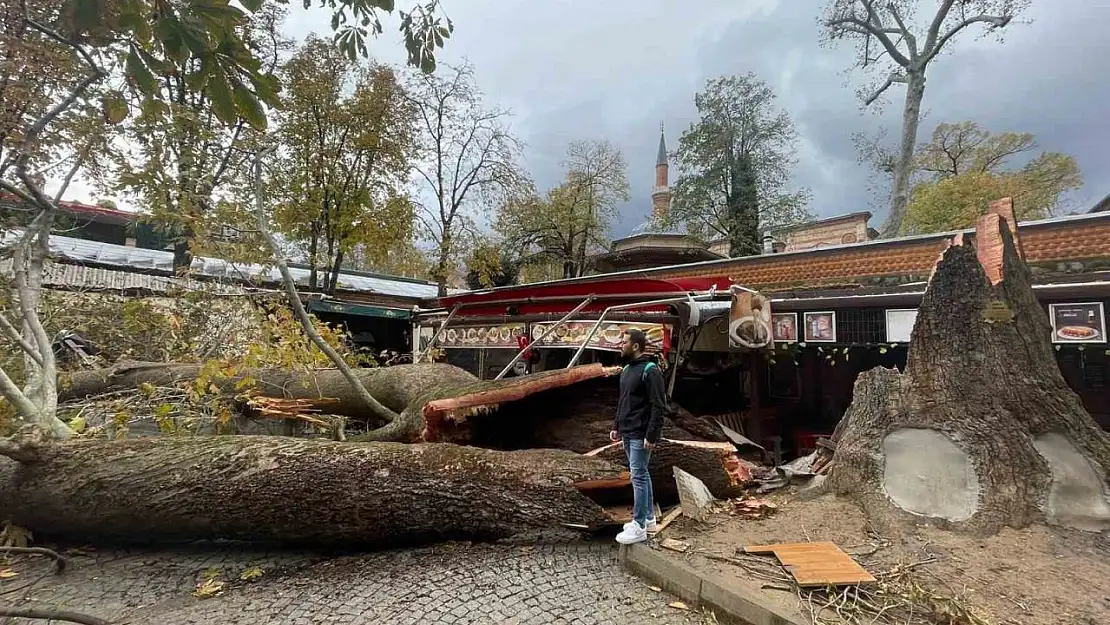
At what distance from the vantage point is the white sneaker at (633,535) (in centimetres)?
338

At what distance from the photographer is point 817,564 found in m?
A: 2.88

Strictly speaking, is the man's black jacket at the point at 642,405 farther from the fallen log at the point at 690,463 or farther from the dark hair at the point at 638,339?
the fallen log at the point at 690,463

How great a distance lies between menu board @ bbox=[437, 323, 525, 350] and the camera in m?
6.63

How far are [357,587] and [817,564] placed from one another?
8.93ft

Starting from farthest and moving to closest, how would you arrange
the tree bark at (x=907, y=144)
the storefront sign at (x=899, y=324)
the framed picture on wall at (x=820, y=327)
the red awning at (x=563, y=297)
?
the tree bark at (x=907, y=144)
the framed picture on wall at (x=820, y=327)
the storefront sign at (x=899, y=324)
the red awning at (x=563, y=297)

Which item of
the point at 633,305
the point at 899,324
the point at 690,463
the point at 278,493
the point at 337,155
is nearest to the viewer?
the point at 278,493

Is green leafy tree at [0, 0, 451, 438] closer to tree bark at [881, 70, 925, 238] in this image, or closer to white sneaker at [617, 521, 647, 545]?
white sneaker at [617, 521, 647, 545]

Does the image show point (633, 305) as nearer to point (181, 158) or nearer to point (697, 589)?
point (697, 589)

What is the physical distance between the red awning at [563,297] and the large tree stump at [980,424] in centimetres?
222

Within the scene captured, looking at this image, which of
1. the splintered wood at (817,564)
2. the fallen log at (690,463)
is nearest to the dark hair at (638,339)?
the fallen log at (690,463)

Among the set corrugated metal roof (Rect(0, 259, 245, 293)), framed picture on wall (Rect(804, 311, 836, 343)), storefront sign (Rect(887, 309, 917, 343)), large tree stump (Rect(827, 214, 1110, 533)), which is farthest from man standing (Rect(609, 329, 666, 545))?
corrugated metal roof (Rect(0, 259, 245, 293))

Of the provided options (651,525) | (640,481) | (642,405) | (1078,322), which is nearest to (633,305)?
(642,405)

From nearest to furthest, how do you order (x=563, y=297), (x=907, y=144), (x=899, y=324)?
1. (x=563, y=297)
2. (x=899, y=324)
3. (x=907, y=144)

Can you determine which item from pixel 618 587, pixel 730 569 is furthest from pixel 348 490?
A: pixel 730 569
